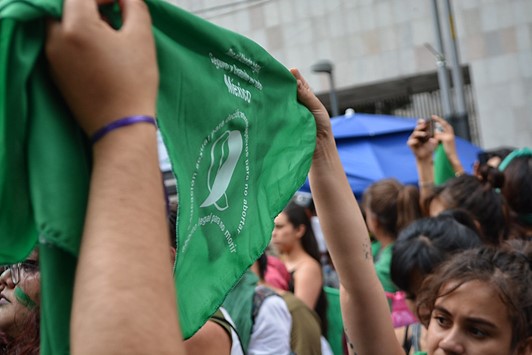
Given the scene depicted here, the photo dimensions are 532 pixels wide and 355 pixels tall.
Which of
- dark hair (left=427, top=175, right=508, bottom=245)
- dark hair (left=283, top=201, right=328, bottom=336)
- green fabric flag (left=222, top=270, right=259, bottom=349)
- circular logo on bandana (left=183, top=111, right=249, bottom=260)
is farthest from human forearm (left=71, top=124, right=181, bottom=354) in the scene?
dark hair (left=283, top=201, right=328, bottom=336)

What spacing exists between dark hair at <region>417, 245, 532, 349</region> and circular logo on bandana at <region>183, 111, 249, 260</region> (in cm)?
116

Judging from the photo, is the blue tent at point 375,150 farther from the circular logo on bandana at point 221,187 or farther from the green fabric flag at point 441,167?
the circular logo on bandana at point 221,187

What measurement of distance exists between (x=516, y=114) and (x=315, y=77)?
501 cm

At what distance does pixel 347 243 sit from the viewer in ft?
7.12

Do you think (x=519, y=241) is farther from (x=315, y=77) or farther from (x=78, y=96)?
(x=315, y=77)

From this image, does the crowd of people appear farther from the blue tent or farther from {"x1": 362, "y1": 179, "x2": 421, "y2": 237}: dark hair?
the blue tent

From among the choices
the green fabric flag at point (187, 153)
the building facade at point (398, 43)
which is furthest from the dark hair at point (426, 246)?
the building facade at point (398, 43)

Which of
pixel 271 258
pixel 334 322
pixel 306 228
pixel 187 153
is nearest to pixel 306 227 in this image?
pixel 306 228

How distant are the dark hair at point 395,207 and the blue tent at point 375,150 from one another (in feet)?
9.82

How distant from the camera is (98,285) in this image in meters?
1.03

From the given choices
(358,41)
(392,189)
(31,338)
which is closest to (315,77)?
(358,41)

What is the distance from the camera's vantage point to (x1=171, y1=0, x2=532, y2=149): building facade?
20.2 metres

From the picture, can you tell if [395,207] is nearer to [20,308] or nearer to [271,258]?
[271,258]

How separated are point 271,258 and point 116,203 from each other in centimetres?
427
